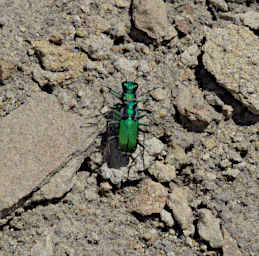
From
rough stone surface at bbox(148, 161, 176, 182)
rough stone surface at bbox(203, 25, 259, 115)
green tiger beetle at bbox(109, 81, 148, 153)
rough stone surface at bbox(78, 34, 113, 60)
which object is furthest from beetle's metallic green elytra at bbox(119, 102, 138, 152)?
rough stone surface at bbox(203, 25, 259, 115)

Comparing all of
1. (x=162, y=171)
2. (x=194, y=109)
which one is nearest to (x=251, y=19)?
(x=194, y=109)

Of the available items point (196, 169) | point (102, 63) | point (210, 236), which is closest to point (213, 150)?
point (196, 169)

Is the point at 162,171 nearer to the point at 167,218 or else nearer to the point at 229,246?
the point at 167,218

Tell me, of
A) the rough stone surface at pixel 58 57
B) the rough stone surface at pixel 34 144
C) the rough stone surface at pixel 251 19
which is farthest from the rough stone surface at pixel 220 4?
the rough stone surface at pixel 34 144

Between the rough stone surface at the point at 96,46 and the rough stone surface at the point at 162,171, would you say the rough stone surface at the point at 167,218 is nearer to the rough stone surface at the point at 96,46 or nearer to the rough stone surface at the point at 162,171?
the rough stone surface at the point at 162,171

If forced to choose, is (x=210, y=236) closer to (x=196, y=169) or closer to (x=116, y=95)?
(x=196, y=169)

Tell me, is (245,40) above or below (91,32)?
above

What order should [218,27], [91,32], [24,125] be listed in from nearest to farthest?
[24,125] < [91,32] < [218,27]
